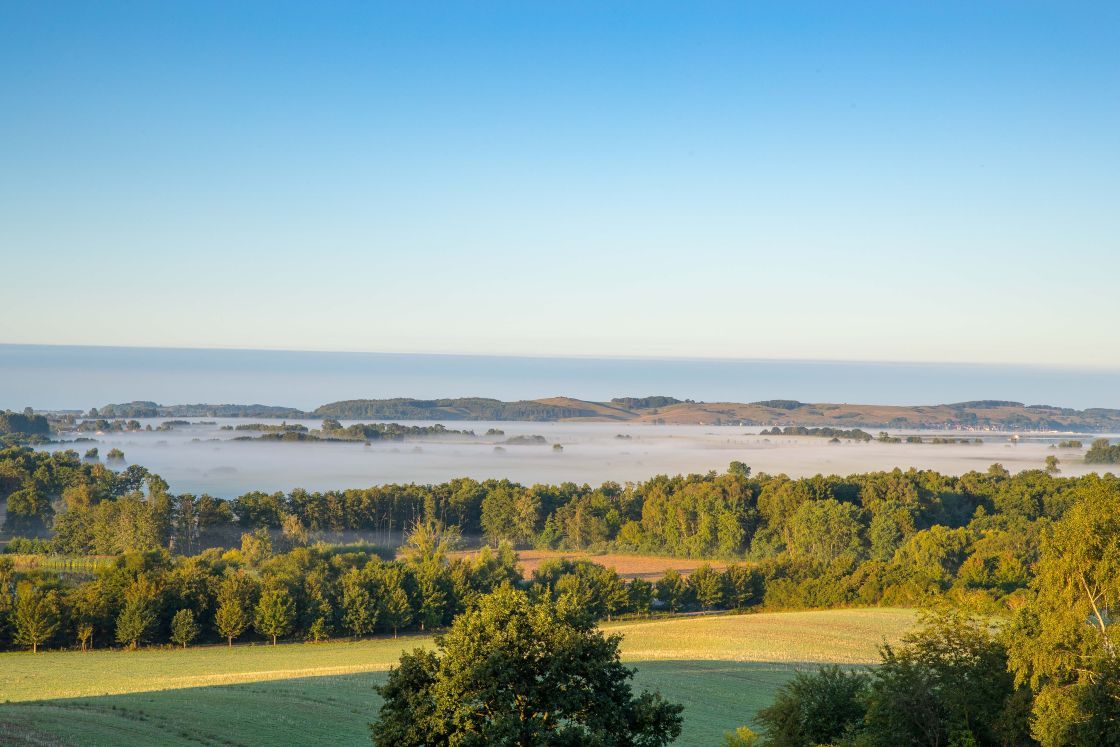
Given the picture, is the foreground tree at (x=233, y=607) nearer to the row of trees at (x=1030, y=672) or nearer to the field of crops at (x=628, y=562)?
the field of crops at (x=628, y=562)

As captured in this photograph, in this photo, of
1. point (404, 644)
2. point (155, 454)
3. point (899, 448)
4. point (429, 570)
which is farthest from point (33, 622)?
point (899, 448)

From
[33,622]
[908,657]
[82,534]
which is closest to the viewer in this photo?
[908,657]

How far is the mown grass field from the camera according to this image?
72.8 ft

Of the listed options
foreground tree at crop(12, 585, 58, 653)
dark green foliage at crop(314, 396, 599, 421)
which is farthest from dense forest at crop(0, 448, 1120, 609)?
dark green foliage at crop(314, 396, 599, 421)

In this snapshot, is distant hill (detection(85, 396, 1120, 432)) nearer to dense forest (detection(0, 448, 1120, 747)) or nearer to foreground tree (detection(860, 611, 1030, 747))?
dense forest (detection(0, 448, 1120, 747))

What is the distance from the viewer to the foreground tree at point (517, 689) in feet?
46.6

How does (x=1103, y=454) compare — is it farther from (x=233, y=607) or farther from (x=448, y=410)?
(x=448, y=410)

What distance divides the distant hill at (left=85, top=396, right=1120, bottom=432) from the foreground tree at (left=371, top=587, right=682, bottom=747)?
164545 mm

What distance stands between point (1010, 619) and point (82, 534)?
7037 cm

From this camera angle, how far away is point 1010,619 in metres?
18.7

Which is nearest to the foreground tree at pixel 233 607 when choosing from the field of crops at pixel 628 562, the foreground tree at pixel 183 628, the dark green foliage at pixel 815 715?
the foreground tree at pixel 183 628

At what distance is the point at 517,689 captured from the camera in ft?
48.4

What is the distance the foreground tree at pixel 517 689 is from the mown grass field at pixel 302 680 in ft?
30.2

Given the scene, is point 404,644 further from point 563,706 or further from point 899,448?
point 899,448
